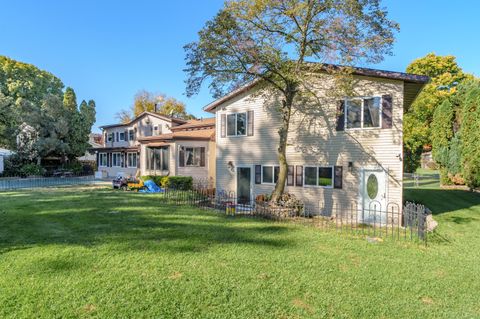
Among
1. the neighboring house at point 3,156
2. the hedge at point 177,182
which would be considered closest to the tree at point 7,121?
the neighboring house at point 3,156

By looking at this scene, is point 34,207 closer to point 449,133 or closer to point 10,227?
point 10,227

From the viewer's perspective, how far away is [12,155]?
3092cm

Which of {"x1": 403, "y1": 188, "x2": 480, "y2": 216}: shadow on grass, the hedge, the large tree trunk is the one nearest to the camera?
the large tree trunk

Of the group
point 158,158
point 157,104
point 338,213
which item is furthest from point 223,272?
point 157,104

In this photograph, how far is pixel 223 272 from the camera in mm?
5258

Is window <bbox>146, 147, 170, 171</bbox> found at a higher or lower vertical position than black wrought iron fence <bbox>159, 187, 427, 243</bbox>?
higher

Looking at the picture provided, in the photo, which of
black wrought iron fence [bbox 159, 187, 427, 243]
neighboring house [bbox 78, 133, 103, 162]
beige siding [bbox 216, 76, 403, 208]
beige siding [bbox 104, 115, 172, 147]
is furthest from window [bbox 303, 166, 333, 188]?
neighboring house [bbox 78, 133, 103, 162]

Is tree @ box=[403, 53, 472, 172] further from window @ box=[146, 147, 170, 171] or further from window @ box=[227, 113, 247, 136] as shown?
window @ box=[146, 147, 170, 171]

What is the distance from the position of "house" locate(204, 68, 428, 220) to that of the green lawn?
352cm

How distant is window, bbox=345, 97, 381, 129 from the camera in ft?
39.0

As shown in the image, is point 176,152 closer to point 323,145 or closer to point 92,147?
point 323,145

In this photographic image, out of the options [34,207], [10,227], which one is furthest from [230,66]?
[34,207]

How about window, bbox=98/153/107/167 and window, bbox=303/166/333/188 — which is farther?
window, bbox=98/153/107/167

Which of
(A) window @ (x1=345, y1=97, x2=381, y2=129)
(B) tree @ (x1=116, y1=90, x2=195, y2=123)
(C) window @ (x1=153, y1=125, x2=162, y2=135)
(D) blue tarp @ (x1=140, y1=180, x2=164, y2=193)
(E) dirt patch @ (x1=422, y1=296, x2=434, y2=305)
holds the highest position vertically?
(B) tree @ (x1=116, y1=90, x2=195, y2=123)
